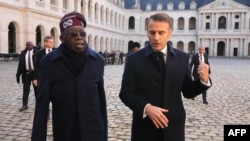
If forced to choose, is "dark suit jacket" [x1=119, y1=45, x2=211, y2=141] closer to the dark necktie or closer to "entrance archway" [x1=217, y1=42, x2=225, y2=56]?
the dark necktie

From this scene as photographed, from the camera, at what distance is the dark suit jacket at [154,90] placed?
2918 millimetres

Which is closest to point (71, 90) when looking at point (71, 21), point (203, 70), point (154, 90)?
point (71, 21)

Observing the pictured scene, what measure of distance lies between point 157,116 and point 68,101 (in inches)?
34.1

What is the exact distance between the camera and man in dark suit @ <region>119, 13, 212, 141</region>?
286cm

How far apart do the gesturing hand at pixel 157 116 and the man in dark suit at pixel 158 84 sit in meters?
0.02

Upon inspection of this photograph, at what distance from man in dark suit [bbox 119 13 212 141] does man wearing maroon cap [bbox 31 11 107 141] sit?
1.20 ft

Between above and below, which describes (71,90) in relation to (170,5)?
below

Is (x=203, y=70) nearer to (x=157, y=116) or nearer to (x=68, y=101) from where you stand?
(x=157, y=116)

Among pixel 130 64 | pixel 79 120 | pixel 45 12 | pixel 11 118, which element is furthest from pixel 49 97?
pixel 45 12

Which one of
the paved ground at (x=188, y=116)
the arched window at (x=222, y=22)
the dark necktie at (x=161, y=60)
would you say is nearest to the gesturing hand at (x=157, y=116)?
the dark necktie at (x=161, y=60)

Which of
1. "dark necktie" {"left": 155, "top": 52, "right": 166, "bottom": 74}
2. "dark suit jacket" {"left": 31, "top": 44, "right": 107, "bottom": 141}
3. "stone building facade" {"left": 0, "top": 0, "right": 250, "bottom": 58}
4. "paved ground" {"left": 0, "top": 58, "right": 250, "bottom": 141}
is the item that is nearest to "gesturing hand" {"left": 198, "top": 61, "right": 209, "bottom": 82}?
"dark necktie" {"left": 155, "top": 52, "right": 166, "bottom": 74}

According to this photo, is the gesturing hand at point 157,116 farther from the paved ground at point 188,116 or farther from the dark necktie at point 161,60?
the paved ground at point 188,116

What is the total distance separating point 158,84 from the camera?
9.63 feet

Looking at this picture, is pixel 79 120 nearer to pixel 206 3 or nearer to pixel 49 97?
pixel 49 97
